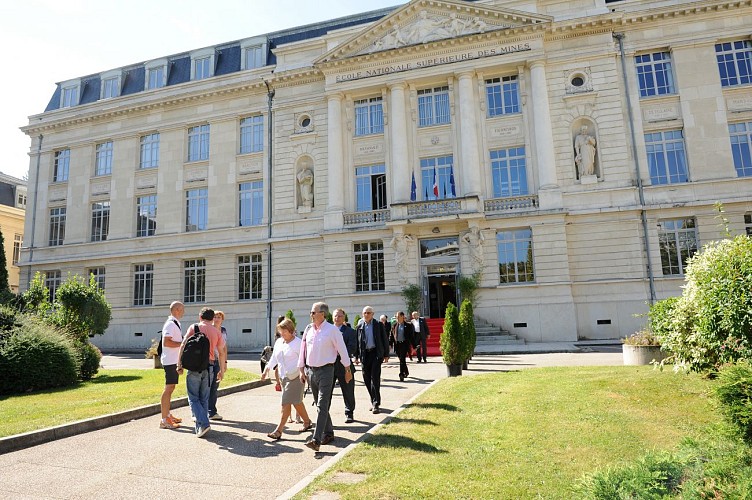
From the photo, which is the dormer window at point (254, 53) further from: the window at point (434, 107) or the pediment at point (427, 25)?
the window at point (434, 107)

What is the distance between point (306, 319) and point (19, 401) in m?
15.9

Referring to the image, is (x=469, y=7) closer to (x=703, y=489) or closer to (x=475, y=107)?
(x=475, y=107)

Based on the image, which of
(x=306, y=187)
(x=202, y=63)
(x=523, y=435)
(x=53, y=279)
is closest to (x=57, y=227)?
(x=53, y=279)

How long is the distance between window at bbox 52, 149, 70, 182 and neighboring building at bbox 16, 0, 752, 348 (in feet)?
12.4

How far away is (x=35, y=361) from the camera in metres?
12.3

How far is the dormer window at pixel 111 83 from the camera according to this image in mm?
33531

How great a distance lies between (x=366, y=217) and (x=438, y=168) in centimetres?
470

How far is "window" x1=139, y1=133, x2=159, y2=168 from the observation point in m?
31.1

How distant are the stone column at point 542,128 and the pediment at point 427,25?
2.53 meters

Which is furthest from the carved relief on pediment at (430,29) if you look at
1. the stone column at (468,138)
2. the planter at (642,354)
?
the planter at (642,354)

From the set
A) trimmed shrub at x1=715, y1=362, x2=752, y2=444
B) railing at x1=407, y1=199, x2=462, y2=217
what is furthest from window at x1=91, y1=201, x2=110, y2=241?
trimmed shrub at x1=715, y1=362, x2=752, y2=444

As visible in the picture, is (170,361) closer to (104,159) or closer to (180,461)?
(180,461)

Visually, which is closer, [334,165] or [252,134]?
[334,165]

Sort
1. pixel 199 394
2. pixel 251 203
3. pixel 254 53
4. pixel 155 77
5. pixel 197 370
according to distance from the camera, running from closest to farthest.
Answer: pixel 197 370 → pixel 199 394 → pixel 251 203 → pixel 254 53 → pixel 155 77
